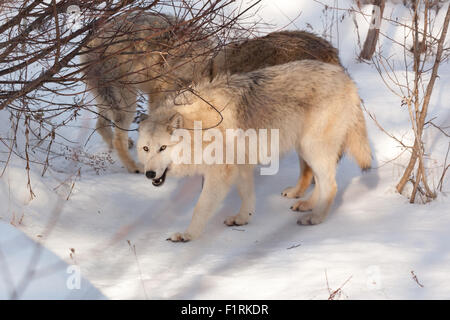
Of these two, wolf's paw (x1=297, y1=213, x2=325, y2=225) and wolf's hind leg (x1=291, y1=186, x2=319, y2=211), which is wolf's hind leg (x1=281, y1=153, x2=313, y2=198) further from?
wolf's paw (x1=297, y1=213, x2=325, y2=225)

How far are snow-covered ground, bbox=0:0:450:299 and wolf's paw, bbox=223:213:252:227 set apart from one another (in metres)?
0.08

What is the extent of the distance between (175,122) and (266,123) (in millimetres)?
984

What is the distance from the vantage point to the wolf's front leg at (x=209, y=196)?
201 inches

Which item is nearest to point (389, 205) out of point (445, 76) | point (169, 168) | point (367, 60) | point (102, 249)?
point (169, 168)

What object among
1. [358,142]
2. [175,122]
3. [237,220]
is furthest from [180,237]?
[358,142]

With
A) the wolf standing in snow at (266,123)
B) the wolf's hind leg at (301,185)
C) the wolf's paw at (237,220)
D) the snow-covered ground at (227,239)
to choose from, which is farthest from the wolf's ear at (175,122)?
the wolf's hind leg at (301,185)

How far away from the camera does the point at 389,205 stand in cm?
566

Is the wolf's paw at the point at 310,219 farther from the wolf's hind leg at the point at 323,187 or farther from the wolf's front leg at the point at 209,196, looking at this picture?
the wolf's front leg at the point at 209,196

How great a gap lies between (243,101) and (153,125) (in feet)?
3.13

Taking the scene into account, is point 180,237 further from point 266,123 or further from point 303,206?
point 303,206

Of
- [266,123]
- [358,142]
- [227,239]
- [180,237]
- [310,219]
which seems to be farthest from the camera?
[358,142]

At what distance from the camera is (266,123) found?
17.5 feet
